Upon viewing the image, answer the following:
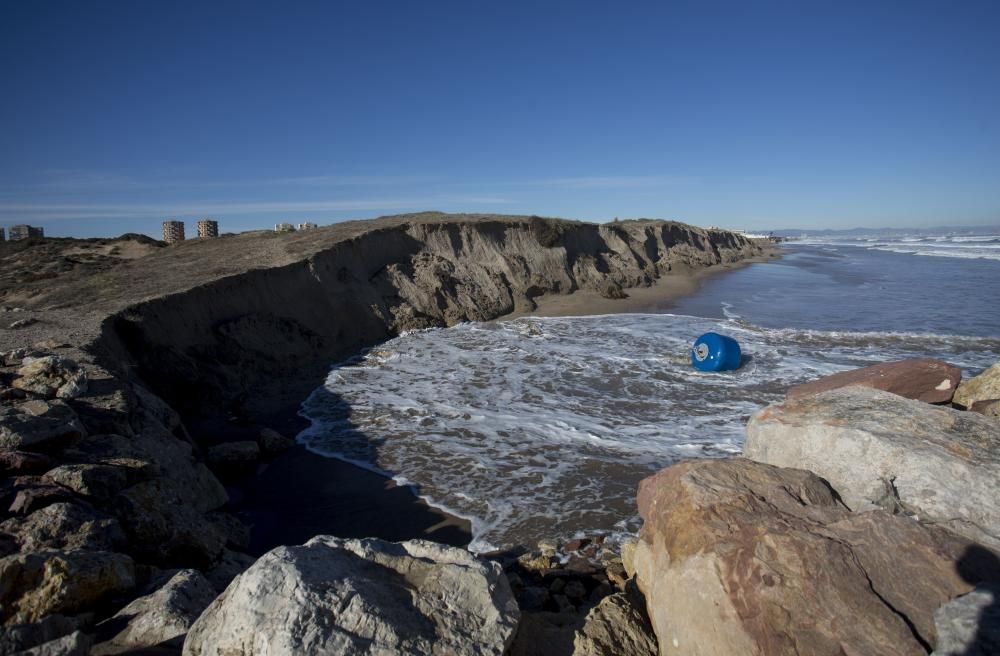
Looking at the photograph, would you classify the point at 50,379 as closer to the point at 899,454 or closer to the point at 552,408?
the point at 552,408

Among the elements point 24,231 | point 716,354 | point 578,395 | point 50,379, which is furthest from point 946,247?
point 24,231

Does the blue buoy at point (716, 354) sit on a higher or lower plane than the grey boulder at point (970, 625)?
lower

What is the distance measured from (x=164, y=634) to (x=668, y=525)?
9.17 feet

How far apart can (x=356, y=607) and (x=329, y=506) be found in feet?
14.6

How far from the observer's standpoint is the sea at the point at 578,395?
680 cm

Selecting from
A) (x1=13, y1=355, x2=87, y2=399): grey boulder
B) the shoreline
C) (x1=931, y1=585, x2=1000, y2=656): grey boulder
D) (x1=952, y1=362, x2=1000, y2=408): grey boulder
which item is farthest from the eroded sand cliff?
(x1=952, y1=362, x2=1000, y2=408): grey boulder

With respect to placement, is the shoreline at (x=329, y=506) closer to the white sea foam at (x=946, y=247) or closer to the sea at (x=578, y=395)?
the sea at (x=578, y=395)

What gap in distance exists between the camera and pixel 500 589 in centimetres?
292

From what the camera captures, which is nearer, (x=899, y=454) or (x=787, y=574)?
(x=787, y=574)

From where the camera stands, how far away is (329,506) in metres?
6.64

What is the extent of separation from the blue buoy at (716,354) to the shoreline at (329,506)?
7549 millimetres

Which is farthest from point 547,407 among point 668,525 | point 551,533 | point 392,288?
point 392,288

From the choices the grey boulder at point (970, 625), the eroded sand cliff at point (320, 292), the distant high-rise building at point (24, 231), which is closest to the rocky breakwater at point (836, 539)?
the grey boulder at point (970, 625)

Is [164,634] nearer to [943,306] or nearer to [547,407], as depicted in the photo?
Result: [547,407]
